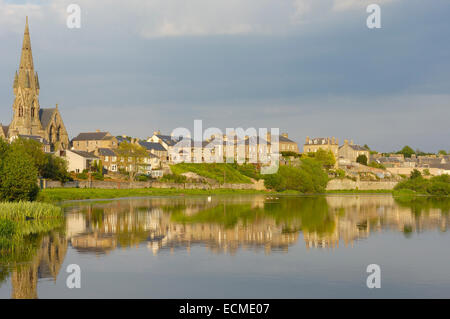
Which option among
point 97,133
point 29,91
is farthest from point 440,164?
point 29,91

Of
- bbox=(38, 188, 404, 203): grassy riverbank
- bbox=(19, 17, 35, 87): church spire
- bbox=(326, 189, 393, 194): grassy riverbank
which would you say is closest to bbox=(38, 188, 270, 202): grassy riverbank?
bbox=(38, 188, 404, 203): grassy riverbank

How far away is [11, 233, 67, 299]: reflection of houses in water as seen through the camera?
697 inches

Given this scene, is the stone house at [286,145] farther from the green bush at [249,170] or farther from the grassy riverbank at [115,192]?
the grassy riverbank at [115,192]

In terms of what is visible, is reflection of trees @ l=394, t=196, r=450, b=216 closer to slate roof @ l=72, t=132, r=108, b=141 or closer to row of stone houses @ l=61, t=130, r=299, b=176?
row of stone houses @ l=61, t=130, r=299, b=176

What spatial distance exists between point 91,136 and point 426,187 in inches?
2849

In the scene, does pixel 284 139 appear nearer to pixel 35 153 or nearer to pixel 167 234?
pixel 35 153

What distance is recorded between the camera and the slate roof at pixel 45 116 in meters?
122

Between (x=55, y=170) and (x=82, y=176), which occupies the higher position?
(x=55, y=170)

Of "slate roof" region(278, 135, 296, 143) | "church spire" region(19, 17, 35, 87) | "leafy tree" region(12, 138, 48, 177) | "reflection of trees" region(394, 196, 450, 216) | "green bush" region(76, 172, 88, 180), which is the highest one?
"church spire" region(19, 17, 35, 87)

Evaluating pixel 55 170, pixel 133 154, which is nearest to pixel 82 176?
pixel 133 154

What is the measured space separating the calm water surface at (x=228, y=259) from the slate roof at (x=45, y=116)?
87.5m

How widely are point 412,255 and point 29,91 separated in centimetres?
11112

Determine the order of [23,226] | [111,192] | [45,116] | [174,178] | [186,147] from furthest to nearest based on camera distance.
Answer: [186,147]
[45,116]
[174,178]
[111,192]
[23,226]

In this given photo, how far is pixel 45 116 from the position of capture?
408ft
